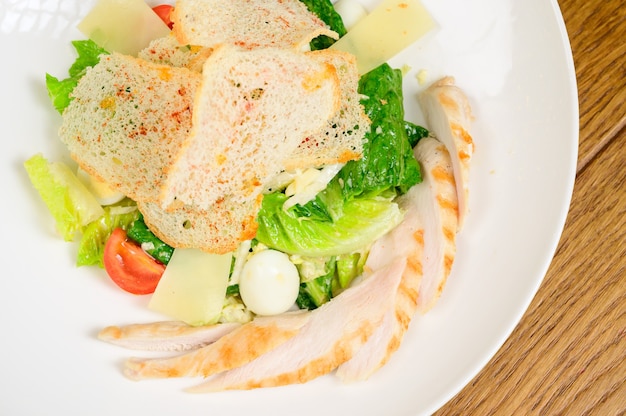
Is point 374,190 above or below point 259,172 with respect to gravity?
below

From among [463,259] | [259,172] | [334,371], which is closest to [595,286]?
[463,259]

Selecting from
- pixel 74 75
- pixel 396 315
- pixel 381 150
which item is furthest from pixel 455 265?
pixel 74 75

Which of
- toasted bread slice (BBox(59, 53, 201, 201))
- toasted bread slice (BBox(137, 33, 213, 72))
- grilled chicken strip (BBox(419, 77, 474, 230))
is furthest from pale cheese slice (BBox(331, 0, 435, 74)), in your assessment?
toasted bread slice (BBox(59, 53, 201, 201))

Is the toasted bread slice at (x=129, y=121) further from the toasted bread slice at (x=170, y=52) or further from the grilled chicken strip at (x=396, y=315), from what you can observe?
the grilled chicken strip at (x=396, y=315)

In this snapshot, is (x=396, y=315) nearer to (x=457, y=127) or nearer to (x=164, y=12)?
(x=457, y=127)

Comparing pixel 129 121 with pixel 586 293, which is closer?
pixel 129 121

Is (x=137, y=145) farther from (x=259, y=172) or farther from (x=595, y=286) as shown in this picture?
(x=595, y=286)
